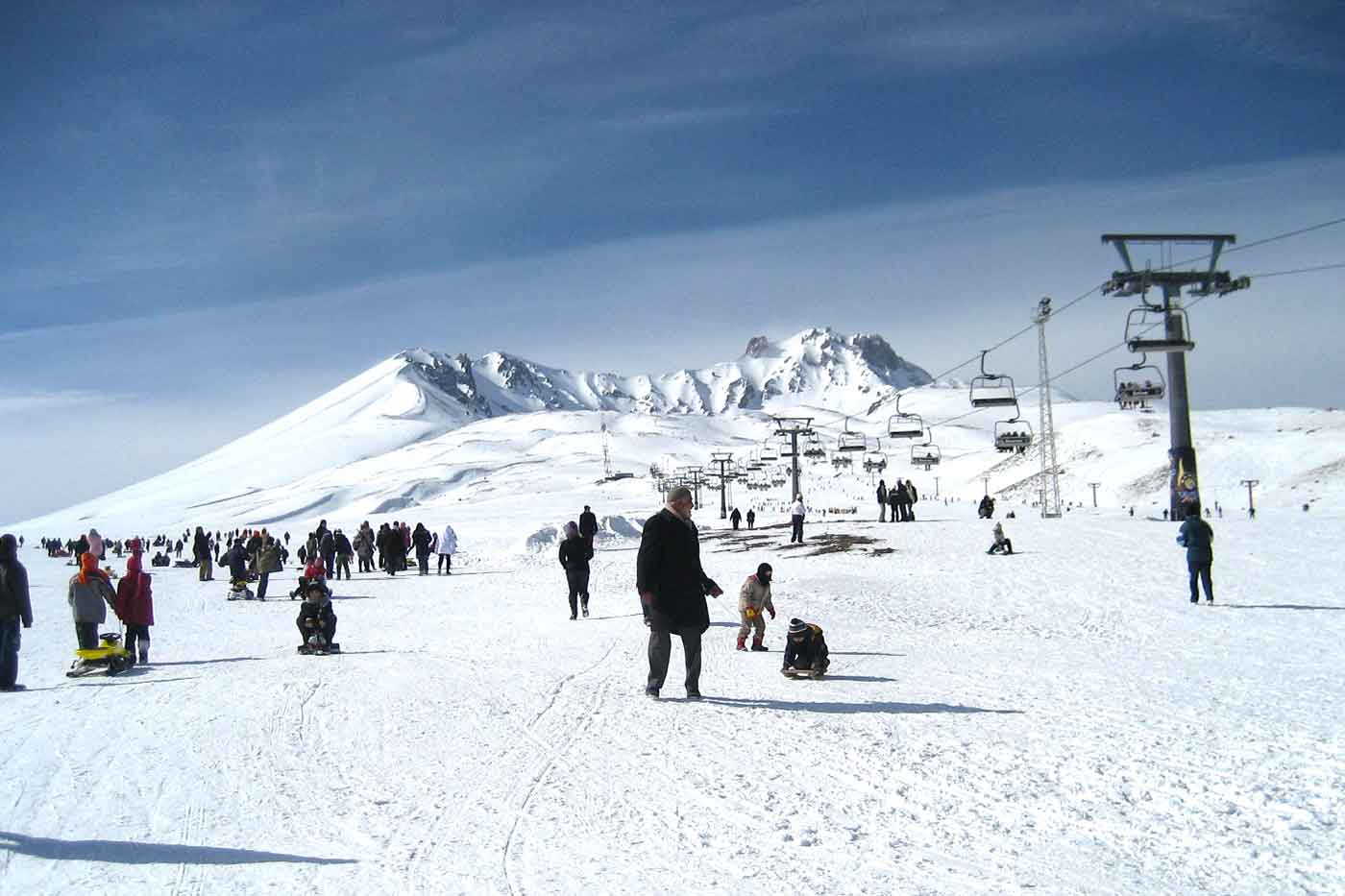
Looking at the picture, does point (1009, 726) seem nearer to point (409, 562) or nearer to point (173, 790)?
point (173, 790)

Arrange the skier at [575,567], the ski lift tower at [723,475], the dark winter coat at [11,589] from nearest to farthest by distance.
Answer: the dark winter coat at [11,589]
the skier at [575,567]
the ski lift tower at [723,475]

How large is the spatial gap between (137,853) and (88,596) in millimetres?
7993

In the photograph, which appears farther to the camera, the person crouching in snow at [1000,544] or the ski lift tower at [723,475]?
the ski lift tower at [723,475]

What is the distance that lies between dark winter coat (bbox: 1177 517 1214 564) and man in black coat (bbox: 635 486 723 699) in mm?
11471

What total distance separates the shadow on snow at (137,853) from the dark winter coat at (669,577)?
396 centimetres

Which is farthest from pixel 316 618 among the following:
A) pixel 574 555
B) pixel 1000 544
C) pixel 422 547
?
pixel 422 547

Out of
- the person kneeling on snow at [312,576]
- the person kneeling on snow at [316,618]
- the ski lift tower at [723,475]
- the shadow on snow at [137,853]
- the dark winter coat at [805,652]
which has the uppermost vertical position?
the ski lift tower at [723,475]

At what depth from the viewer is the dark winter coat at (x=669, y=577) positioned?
8.66m

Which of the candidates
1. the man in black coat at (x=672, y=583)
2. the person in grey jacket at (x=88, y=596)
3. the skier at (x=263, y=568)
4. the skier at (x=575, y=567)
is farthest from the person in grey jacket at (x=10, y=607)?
the skier at (x=263, y=568)

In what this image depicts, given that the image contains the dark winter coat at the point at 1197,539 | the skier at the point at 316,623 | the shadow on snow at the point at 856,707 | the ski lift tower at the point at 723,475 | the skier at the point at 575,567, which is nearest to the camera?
the shadow on snow at the point at 856,707

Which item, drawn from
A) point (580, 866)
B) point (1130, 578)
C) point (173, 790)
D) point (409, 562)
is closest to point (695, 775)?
point (580, 866)

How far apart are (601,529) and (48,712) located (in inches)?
1532

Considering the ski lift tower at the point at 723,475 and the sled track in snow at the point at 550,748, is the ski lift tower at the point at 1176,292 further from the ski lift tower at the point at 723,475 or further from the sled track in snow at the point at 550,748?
the ski lift tower at the point at 723,475

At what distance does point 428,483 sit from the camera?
511ft
